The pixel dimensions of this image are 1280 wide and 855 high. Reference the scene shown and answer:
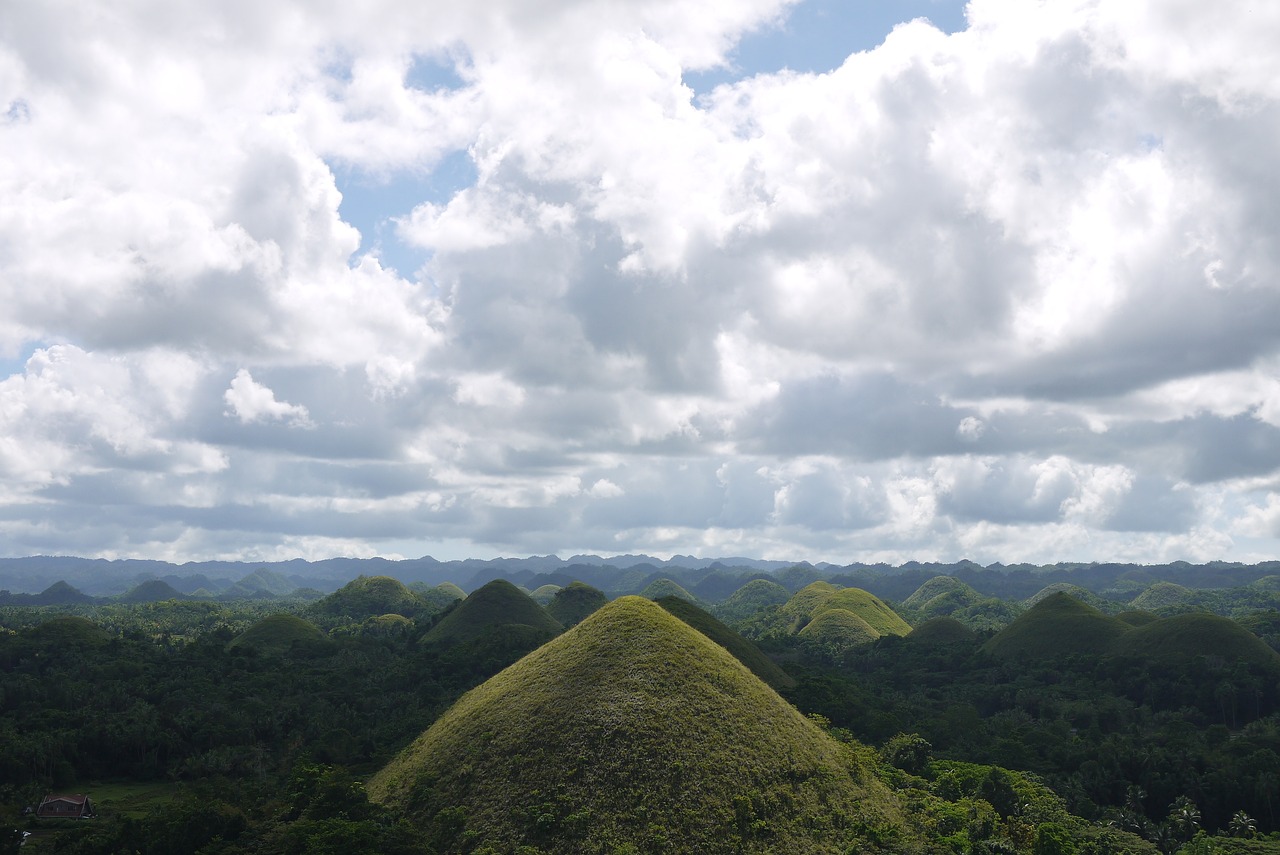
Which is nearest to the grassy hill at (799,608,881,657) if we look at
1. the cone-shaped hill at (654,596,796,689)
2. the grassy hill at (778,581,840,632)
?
the grassy hill at (778,581,840,632)

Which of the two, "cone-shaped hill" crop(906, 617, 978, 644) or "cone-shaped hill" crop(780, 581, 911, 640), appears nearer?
"cone-shaped hill" crop(906, 617, 978, 644)

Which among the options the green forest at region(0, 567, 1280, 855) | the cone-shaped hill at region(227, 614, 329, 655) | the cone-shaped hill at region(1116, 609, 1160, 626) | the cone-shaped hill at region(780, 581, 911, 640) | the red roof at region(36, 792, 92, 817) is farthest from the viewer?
the cone-shaped hill at region(780, 581, 911, 640)

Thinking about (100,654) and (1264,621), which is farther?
(1264,621)

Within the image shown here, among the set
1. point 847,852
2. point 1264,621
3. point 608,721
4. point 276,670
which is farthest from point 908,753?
point 1264,621

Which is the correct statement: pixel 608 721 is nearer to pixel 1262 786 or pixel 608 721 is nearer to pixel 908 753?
pixel 908 753

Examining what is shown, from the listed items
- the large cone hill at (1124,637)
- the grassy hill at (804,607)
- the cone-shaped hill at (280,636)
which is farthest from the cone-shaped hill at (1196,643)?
the cone-shaped hill at (280,636)

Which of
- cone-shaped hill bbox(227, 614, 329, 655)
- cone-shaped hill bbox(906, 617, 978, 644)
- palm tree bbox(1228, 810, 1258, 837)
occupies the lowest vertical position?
palm tree bbox(1228, 810, 1258, 837)

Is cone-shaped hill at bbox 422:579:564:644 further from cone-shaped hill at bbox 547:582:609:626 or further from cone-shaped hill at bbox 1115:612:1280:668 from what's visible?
cone-shaped hill at bbox 1115:612:1280:668
